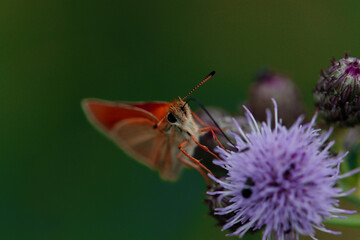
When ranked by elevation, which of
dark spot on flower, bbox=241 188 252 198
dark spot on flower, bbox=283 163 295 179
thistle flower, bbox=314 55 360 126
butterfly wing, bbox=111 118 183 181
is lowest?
dark spot on flower, bbox=241 188 252 198

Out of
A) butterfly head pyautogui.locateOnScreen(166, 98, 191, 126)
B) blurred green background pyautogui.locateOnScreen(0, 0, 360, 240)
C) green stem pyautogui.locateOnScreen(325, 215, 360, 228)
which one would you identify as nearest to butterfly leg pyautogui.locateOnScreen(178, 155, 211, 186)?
butterfly head pyautogui.locateOnScreen(166, 98, 191, 126)

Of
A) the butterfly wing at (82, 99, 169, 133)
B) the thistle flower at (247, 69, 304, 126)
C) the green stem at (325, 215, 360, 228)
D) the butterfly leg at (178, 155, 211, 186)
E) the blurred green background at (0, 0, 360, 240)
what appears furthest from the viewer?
the blurred green background at (0, 0, 360, 240)

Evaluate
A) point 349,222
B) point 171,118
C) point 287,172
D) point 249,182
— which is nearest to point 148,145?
point 171,118

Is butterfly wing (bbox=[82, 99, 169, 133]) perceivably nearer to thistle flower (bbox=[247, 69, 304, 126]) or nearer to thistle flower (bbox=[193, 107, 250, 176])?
thistle flower (bbox=[193, 107, 250, 176])

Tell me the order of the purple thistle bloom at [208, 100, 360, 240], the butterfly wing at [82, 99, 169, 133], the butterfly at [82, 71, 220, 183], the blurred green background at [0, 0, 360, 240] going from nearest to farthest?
1. the purple thistle bloom at [208, 100, 360, 240]
2. the butterfly at [82, 71, 220, 183]
3. the butterfly wing at [82, 99, 169, 133]
4. the blurred green background at [0, 0, 360, 240]

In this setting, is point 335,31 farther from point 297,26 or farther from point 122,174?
point 122,174

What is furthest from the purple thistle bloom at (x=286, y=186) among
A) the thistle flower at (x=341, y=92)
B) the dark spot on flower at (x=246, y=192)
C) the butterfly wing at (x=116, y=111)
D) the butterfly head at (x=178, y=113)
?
the butterfly wing at (x=116, y=111)

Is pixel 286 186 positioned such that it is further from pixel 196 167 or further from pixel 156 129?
pixel 156 129

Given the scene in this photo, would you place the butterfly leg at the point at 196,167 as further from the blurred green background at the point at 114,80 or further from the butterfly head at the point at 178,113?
the blurred green background at the point at 114,80

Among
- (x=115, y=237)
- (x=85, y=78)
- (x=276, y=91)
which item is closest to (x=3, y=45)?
(x=85, y=78)
